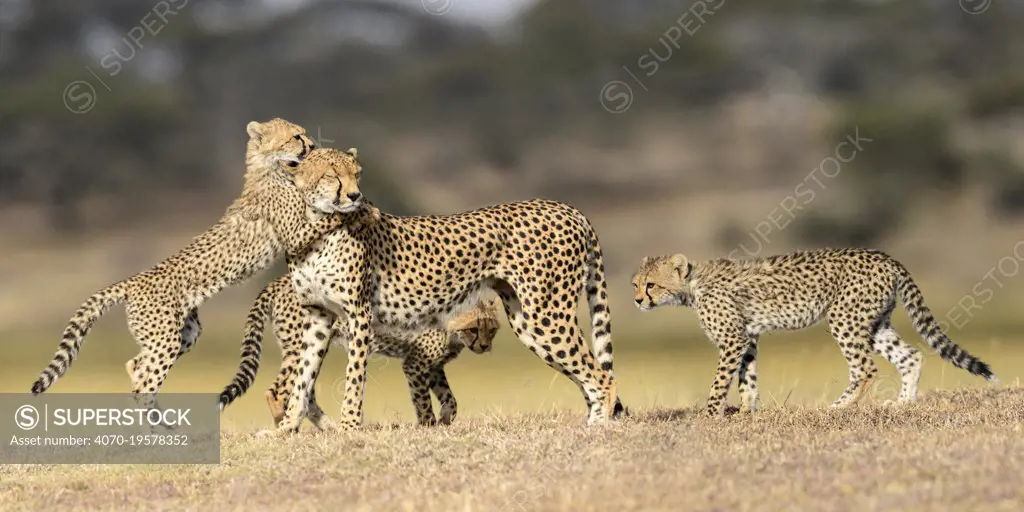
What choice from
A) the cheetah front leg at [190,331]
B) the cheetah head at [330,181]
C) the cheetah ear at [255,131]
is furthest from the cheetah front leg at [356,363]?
the cheetah ear at [255,131]

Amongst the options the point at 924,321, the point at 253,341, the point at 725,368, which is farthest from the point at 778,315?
the point at 253,341

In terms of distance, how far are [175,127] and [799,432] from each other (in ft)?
44.4

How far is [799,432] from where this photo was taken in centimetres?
642

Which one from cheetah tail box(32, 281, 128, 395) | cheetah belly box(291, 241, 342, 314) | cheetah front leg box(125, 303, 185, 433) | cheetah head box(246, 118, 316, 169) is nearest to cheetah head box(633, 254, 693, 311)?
cheetah head box(246, 118, 316, 169)

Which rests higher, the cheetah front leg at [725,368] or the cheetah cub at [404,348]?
the cheetah cub at [404,348]

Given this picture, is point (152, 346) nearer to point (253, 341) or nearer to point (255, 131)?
point (253, 341)

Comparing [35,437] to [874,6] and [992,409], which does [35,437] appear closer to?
[992,409]

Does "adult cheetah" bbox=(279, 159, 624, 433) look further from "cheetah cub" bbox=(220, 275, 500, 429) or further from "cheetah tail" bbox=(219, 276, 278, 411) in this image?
"cheetah tail" bbox=(219, 276, 278, 411)

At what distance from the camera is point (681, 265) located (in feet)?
28.9

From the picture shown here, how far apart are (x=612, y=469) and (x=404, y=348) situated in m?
2.86

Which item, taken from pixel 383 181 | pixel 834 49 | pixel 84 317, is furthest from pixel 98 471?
pixel 834 49

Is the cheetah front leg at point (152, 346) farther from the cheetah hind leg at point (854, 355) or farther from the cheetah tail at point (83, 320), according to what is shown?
the cheetah hind leg at point (854, 355)

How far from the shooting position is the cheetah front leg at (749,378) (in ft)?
27.6

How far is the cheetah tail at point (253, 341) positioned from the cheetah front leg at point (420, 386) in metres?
0.88
